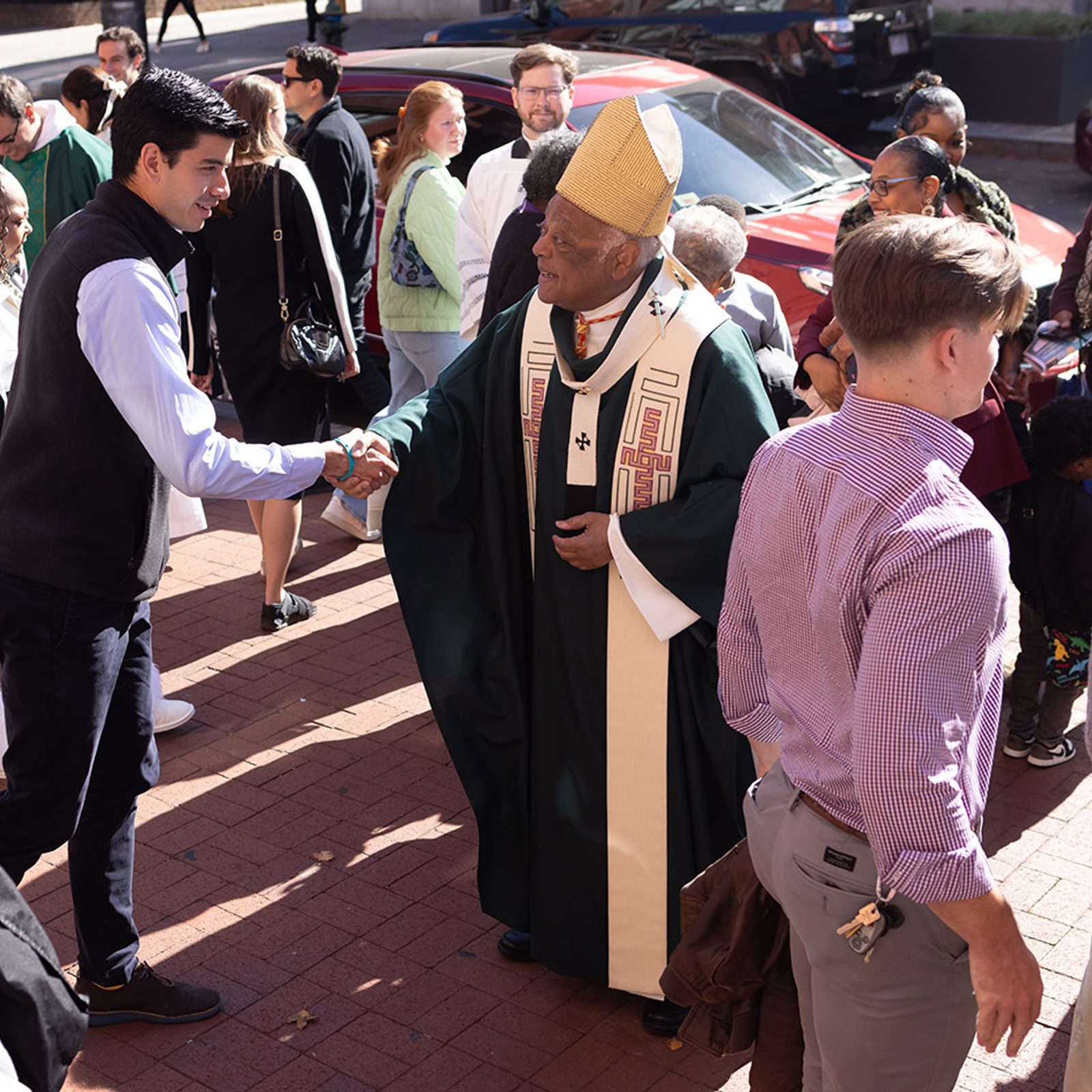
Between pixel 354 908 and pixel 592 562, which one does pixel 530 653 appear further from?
pixel 354 908

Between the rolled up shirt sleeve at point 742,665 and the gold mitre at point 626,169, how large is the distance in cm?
101

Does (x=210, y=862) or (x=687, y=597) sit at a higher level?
(x=687, y=597)

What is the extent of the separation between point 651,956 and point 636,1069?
29cm

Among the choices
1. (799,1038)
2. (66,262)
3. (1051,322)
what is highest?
(66,262)

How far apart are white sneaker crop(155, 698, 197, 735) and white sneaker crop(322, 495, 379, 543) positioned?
1.91 metres

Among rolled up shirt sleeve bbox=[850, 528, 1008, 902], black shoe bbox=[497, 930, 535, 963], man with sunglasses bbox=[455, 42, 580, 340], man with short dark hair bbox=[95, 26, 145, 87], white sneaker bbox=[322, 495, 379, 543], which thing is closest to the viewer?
rolled up shirt sleeve bbox=[850, 528, 1008, 902]

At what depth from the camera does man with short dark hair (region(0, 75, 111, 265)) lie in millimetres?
6113

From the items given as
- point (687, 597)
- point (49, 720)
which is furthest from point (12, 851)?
point (687, 597)

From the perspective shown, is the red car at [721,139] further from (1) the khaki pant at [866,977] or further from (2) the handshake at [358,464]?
(1) the khaki pant at [866,977]

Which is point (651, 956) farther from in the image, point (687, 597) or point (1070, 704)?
point (1070, 704)

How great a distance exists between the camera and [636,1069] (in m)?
3.53

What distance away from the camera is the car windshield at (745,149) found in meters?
7.72

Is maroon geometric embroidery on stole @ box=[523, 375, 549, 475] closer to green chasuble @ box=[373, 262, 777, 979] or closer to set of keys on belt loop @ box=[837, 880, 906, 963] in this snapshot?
green chasuble @ box=[373, 262, 777, 979]

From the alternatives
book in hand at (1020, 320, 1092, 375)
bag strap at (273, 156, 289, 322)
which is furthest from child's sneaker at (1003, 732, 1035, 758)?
bag strap at (273, 156, 289, 322)
